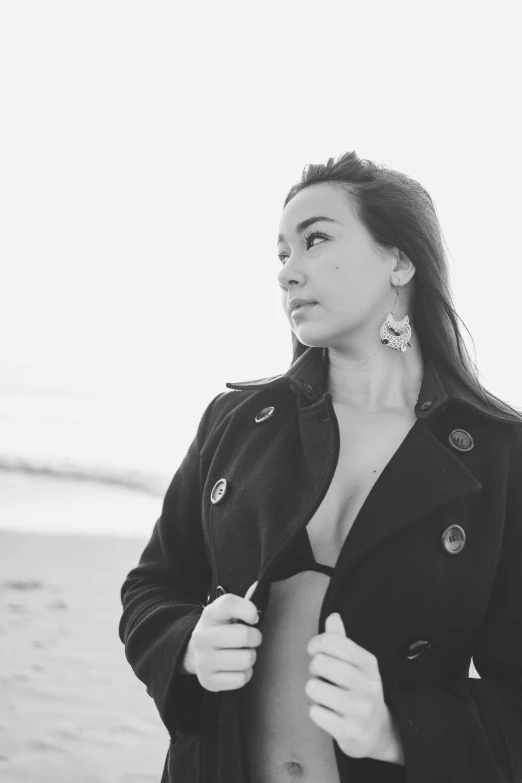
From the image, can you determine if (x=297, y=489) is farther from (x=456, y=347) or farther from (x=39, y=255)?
(x=39, y=255)

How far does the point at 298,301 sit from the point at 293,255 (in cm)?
11

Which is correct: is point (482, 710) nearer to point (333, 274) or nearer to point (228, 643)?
point (228, 643)

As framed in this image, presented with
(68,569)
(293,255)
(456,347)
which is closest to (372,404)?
(456,347)

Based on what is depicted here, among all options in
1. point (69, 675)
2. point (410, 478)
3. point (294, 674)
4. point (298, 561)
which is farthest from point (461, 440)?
point (69, 675)

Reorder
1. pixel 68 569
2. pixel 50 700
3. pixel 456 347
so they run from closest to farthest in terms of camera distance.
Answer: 1. pixel 456 347
2. pixel 50 700
3. pixel 68 569

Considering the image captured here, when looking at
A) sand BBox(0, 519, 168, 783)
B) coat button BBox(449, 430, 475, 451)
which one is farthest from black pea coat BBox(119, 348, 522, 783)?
sand BBox(0, 519, 168, 783)

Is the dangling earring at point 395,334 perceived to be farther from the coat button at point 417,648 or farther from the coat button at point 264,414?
the coat button at point 417,648

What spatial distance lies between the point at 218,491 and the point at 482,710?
65cm

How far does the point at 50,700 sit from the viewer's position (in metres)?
3.26

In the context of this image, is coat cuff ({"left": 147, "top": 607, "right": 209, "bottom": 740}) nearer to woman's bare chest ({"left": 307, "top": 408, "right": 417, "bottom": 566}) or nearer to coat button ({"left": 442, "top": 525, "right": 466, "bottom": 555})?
woman's bare chest ({"left": 307, "top": 408, "right": 417, "bottom": 566})

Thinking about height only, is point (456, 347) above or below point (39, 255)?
below

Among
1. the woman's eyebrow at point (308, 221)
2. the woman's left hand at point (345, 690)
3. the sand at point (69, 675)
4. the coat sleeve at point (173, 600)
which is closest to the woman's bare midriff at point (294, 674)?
the coat sleeve at point (173, 600)

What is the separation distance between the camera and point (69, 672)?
3.49m

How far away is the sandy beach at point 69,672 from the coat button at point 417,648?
2.02 metres
